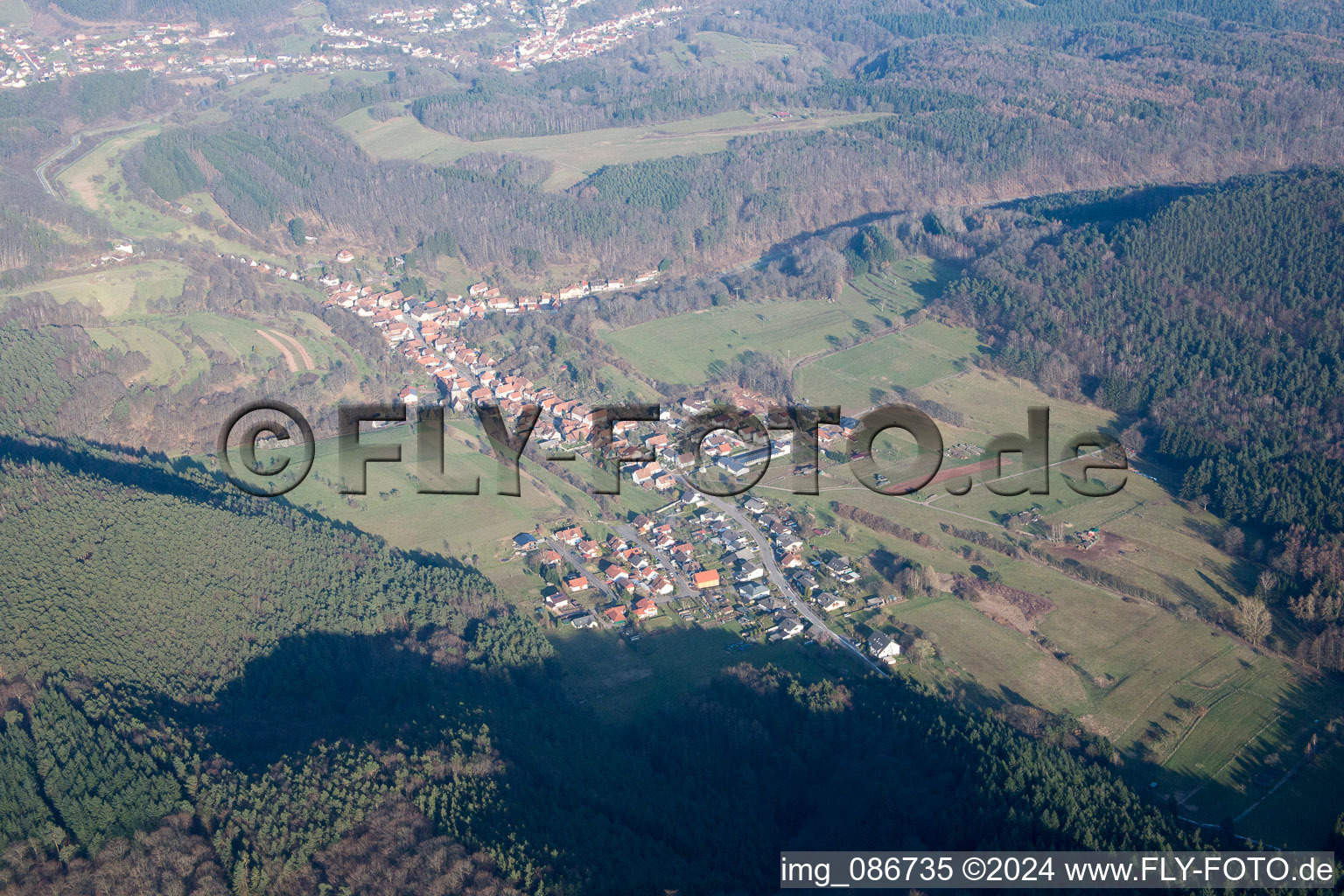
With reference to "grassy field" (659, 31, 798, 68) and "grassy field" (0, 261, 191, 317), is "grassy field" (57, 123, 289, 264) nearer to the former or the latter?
"grassy field" (0, 261, 191, 317)

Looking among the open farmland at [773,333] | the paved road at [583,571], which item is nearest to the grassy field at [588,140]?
the open farmland at [773,333]

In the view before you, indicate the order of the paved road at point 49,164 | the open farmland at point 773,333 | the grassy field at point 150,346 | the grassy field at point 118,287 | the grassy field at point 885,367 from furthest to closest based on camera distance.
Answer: the paved road at point 49,164 → the grassy field at point 118,287 → the open farmland at point 773,333 → the grassy field at point 150,346 → the grassy field at point 885,367

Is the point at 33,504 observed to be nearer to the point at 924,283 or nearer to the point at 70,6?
the point at 924,283

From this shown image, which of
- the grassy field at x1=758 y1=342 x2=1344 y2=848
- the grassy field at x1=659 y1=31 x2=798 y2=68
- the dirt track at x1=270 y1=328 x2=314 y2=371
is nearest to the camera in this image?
the grassy field at x1=758 y1=342 x2=1344 y2=848

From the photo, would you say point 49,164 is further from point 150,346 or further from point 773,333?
point 773,333

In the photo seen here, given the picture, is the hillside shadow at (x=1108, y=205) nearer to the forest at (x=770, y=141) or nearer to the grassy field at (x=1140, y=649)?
the forest at (x=770, y=141)

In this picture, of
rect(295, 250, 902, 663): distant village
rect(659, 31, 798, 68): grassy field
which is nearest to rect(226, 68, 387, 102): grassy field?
rect(659, 31, 798, 68): grassy field

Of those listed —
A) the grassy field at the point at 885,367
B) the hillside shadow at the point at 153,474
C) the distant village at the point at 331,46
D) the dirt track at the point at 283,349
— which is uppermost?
the distant village at the point at 331,46

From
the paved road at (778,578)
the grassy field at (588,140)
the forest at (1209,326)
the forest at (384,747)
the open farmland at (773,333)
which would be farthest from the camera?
the grassy field at (588,140)
